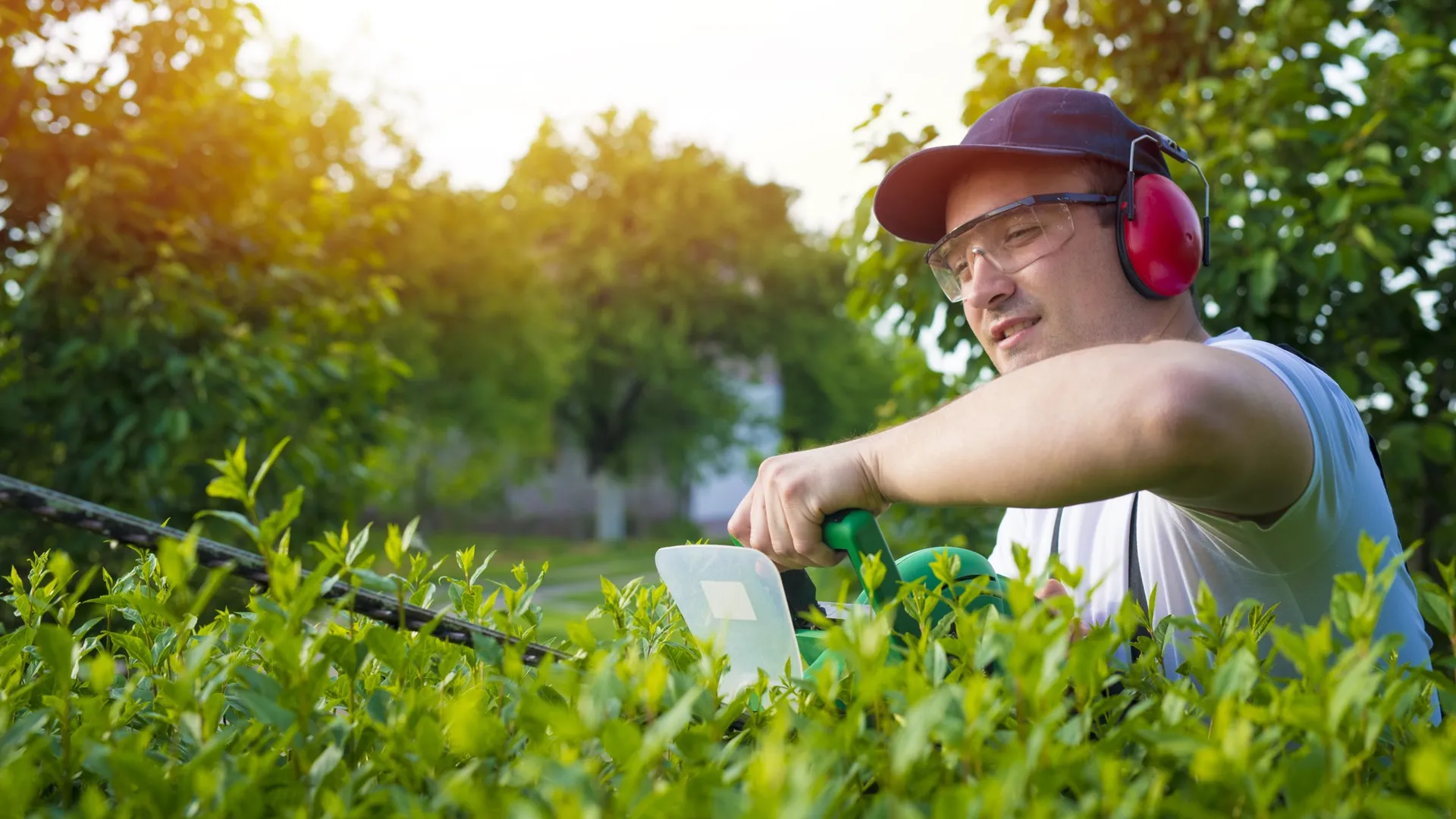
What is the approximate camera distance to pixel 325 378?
5738 millimetres

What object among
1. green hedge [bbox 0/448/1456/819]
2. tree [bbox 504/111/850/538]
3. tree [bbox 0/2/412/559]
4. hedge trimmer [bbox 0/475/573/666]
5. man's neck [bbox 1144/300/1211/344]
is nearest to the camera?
green hedge [bbox 0/448/1456/819]

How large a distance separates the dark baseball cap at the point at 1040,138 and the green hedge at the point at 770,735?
140cm

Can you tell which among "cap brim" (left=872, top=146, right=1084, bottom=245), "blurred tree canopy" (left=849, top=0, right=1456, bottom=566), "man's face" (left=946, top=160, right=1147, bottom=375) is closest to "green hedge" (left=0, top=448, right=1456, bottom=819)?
"man's face" (left=946, top=160, right=1147, bottom=375)

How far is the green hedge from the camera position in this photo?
0.77 m

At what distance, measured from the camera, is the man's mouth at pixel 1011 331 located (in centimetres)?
243

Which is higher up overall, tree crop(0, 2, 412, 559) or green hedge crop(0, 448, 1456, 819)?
tree crop(0, 2, 412, 559)

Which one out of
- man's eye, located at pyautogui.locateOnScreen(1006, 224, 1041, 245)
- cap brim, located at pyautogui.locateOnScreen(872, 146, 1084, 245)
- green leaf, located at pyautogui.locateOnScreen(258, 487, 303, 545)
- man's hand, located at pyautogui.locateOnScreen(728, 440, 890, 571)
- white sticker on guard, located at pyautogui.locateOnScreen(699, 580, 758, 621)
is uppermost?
cap brim, located at pyautogui.locateOnScreen(872, 146, 1084, 245)

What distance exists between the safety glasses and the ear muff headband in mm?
67

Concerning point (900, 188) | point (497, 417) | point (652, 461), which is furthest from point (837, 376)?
point (900, 188)

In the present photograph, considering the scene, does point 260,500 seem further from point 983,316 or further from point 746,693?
point 746,693

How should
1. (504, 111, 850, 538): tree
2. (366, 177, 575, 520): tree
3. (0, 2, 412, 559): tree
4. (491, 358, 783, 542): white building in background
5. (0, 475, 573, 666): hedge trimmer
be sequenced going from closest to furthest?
(0, 475, 573, 666): hedge trimmer
(0, 2, 412, 559): tree
(366, 177, 575, 520): tree
(504, 111, 850, 538): tree
(491, 358, 783, 542): white building in background

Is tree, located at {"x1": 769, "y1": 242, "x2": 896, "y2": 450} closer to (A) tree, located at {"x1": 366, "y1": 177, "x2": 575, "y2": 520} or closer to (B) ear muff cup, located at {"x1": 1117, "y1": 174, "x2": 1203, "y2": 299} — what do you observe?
(A) tree, located at {"x1": 366, "y1": 177, "x2": 575, "y2": 520}

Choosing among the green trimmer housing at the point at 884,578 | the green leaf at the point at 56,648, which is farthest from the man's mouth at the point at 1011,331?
the green leaf at the point at 56,648

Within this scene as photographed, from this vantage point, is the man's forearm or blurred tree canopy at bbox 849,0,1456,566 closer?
the man's forearm
